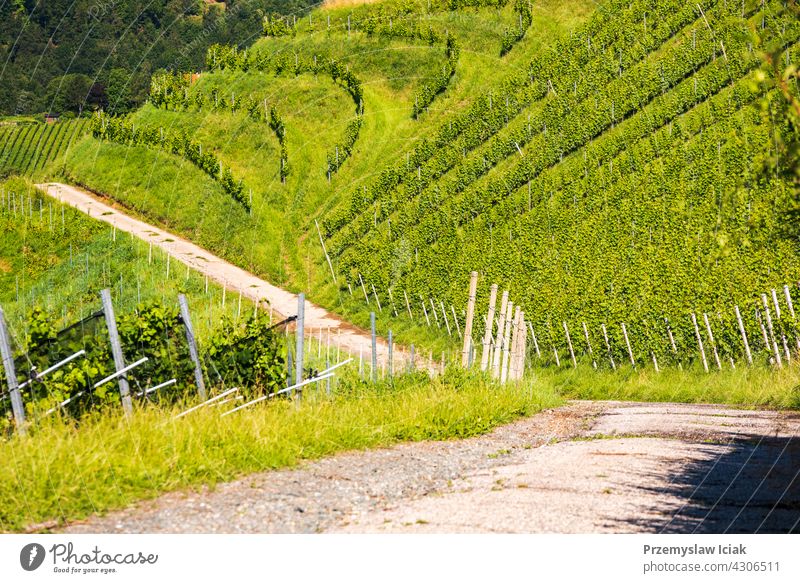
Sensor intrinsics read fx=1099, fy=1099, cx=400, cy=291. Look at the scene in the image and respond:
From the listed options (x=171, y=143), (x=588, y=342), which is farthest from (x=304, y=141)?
(x=588, y=342)

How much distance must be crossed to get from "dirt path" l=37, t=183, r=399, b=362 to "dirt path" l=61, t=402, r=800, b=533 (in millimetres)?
24091

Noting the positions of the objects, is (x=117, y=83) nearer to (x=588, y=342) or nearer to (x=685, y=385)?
(x=588, y=342)

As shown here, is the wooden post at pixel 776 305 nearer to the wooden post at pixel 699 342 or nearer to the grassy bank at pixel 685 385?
the grassy bank at pixel 685 385

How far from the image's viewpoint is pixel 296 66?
204ft

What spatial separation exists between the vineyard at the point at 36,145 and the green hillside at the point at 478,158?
3986 millimetres

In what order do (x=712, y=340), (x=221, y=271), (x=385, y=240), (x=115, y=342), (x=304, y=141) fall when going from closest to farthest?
(x=115, y=342), (x=712, y=340), (x=221, y=271), (x=385, y=240), (x=304, y=141)

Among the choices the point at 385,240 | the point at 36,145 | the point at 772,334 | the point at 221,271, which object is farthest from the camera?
the point at 36,145

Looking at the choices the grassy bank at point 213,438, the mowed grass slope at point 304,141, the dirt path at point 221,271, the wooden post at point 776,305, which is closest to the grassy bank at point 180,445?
the grassy bank at point 213,438

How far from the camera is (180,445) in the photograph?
37.3 ft

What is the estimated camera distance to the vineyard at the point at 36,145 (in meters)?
65.4

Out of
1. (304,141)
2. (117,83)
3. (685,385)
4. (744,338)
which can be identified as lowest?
(685,385)

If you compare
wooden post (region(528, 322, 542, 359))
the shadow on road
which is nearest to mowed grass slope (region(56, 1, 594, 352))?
wooden post (region(528, 322, 542, 359))

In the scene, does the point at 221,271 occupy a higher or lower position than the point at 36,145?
lower
